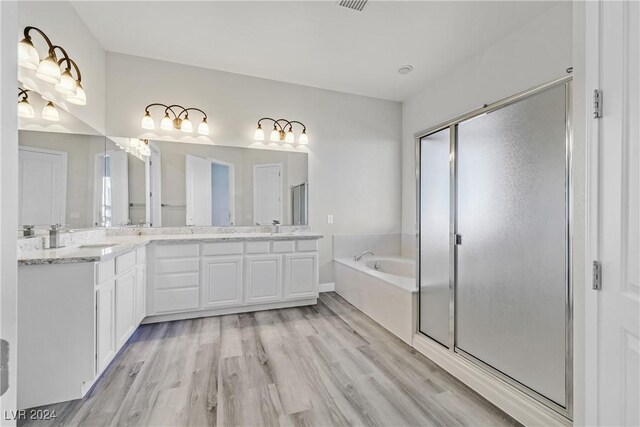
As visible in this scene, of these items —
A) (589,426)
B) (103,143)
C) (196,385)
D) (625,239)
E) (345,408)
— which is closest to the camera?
(625,239)

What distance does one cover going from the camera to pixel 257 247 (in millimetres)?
3023

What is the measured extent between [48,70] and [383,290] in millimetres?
3049

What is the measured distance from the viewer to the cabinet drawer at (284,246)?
3.10 m

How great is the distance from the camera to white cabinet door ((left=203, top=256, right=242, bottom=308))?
284cm

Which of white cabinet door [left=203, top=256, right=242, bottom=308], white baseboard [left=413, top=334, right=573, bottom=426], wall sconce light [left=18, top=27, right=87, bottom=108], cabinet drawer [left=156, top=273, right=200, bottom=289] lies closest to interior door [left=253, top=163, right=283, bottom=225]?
white cabinet door [left=203, top=256, right=242, bottom=308]

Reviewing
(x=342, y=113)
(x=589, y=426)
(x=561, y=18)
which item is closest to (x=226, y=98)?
(x=342, y=113)

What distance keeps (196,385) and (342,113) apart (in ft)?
11.2

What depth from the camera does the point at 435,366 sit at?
79.1 inches

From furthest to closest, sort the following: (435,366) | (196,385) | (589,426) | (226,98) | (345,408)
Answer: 1. (226,98)
2. (435,366)
3. (196,385)
4. (345,408)
5. (589,426)

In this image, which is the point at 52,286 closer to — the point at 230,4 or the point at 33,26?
the point at 33,26

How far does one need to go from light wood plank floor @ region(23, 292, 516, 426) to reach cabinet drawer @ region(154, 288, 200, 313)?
209 millimetres

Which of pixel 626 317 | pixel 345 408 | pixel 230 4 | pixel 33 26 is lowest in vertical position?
pixel 345 408

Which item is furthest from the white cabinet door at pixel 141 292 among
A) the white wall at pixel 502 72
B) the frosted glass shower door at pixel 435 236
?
the white wall at pixel 502 72

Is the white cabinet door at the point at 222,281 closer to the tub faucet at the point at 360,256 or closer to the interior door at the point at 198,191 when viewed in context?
the interior door at the point at 198,191
